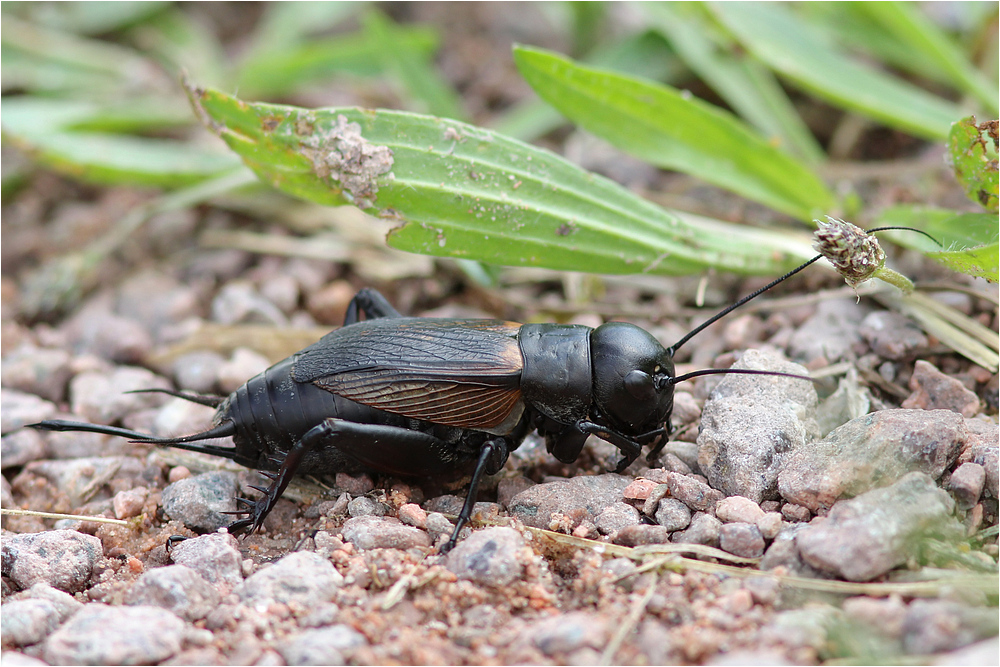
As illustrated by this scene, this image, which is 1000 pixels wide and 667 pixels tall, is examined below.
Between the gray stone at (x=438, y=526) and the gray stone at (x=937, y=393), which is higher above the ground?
the gray stone at (x=937, y=393)

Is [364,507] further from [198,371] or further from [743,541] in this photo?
[198,371]

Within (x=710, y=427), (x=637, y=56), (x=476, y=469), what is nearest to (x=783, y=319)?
(x=710, y=427)

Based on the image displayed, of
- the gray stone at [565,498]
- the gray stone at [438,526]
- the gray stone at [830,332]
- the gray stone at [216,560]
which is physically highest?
the gray stone at [830,332]

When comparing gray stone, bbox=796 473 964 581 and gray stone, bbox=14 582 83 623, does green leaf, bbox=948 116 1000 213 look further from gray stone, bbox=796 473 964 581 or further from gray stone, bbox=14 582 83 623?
gray stone, bbox=14 582 83 623

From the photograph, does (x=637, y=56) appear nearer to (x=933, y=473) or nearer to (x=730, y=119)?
(x=730, y=119)

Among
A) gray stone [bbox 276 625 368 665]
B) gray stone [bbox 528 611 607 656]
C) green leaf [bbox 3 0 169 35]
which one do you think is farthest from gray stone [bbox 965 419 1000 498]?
green leaf [bbox 3 0 169 35]

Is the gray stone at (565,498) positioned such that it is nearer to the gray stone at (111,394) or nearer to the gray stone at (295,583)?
the gray stone at (295,583)

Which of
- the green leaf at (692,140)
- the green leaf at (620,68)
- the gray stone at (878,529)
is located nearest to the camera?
the gray stone at (878,529)

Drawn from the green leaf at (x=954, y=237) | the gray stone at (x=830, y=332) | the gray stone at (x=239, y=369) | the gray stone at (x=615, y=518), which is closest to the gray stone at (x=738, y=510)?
the gray stone at (x=615, y=518)
